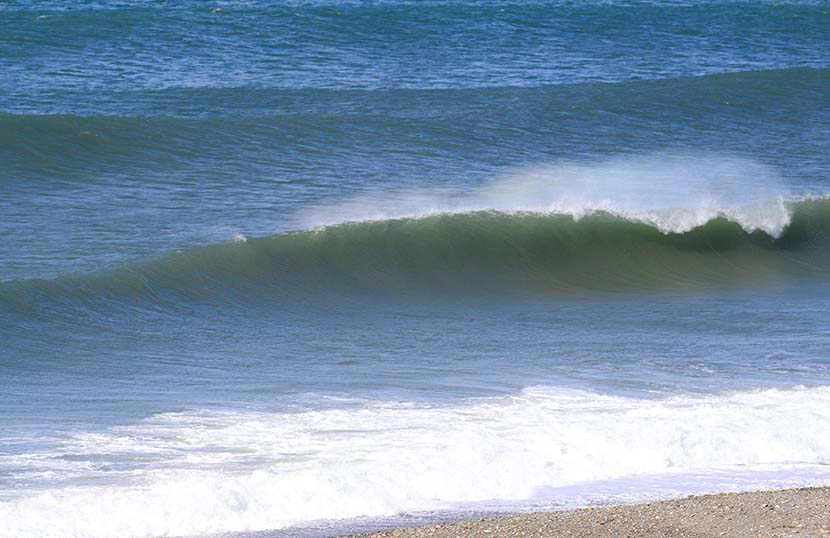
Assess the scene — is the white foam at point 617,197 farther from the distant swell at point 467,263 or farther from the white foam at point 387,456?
the white foam at point 387,456

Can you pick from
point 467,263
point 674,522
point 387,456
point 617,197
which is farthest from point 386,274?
point 674,522

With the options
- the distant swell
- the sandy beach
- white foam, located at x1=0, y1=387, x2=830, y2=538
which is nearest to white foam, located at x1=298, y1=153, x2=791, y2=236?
the distant swell

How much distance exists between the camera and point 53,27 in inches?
928

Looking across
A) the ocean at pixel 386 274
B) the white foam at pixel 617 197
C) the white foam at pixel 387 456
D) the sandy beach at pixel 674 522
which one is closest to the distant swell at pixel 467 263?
the ocean at pixel 386 274

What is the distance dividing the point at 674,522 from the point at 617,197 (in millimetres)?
9807

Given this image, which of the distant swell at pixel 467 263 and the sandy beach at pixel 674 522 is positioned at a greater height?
the sandy beach at pixel 674 522

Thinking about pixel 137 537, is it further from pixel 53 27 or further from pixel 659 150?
pixel 53 27

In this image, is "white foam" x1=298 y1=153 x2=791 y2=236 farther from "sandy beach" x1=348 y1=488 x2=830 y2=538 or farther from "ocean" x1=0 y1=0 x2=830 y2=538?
"sandy beach" x1=348 y1=488 x2=830 y2=538

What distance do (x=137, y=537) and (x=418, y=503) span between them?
5.37 ft

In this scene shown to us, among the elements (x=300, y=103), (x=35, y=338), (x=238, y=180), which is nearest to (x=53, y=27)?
(x=300, y=103)

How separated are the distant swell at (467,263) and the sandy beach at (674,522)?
587 cm

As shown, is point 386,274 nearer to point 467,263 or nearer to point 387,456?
point 467,263

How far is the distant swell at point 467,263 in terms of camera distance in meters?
11.3

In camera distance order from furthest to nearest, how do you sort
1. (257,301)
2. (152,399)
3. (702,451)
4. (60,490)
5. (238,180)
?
(238,180), (257,301), (152,399), (702,451), (60,490)
